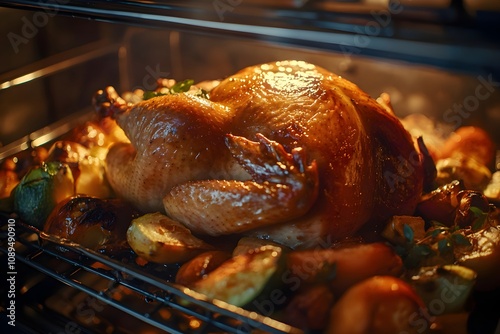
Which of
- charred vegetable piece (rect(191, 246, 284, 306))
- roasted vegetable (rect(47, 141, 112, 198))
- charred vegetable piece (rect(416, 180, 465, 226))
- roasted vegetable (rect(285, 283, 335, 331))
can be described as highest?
roasted vegetable (rect(47, 141, 112, 198))

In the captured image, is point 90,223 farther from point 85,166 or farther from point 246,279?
point 246,279

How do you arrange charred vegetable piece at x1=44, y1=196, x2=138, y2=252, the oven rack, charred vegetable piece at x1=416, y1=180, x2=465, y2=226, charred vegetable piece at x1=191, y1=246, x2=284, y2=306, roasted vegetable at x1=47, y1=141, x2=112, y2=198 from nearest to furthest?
the oven rack < charred vegetable piece at x1=191, y1=246, x2=284, y2=306 < charred vegetable piece at x1=44, y1=196, x2=138, y2=252 < charred vegetable piece at x1=416, y1=180, x2=465, y2=226 < roasted vegetable at x1=47, y1=141, x2=112, y2=198

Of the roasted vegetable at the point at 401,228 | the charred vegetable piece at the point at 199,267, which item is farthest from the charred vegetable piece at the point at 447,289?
the charred vegetable piece at the point at 199,267

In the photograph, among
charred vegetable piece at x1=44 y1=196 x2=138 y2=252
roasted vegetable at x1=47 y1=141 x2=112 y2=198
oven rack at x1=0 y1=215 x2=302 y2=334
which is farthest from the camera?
roasted vegetable at x1=47 y1=141 x2=112 y2=198

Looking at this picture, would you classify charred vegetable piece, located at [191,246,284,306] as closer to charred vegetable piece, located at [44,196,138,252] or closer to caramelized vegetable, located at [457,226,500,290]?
charred vegetable piece, located at [44,196,138,252]

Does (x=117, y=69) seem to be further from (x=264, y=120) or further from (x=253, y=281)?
(x=253, y=281)

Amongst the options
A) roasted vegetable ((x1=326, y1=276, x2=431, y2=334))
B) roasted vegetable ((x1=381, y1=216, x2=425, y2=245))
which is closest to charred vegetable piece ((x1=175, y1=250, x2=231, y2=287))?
roasted vegetable ((x1=326, y1=276, x2=431, y2=334))

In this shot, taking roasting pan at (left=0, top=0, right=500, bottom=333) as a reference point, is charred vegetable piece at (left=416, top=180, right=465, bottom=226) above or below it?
below

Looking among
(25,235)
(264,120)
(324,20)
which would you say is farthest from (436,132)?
(25,235)
